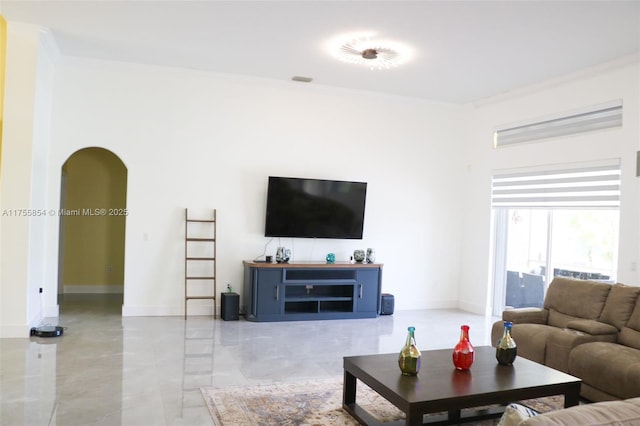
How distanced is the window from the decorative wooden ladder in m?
4.31

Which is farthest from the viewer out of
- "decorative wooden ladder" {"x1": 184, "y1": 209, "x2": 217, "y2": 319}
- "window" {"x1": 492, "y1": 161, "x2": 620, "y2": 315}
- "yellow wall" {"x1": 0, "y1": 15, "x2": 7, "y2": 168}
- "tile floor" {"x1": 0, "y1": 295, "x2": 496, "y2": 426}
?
"decorative wooden ladder" {"x1": 184, "y1": 209, "x2": 217, "y2": 319}

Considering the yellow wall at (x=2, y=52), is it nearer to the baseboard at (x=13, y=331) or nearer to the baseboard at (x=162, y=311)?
the baseboard at (x=13, y=331)

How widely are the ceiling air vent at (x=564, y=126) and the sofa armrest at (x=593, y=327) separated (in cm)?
268

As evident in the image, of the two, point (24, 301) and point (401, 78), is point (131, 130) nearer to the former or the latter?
point (24, 301)

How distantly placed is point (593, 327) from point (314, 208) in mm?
4040

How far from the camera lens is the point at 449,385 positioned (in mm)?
3229

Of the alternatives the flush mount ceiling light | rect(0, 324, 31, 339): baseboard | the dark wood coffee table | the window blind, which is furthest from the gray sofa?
rect(0, 324, 31, 339): baseboard

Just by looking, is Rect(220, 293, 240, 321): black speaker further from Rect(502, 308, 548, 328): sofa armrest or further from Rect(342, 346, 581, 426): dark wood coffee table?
Rect(502, 308, 548, 328): sofa armrest

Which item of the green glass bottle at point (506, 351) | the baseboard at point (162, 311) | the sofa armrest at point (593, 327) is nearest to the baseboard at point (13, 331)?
the baseboard at point (162, 311)

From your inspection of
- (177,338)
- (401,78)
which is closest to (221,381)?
(177,338)

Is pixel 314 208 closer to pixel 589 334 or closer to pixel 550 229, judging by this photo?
pixel 550 229

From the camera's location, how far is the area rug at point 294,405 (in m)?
3.53

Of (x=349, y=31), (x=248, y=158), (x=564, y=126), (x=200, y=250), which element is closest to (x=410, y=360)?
(x=349, y=31)

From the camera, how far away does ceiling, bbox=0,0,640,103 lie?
476cm
